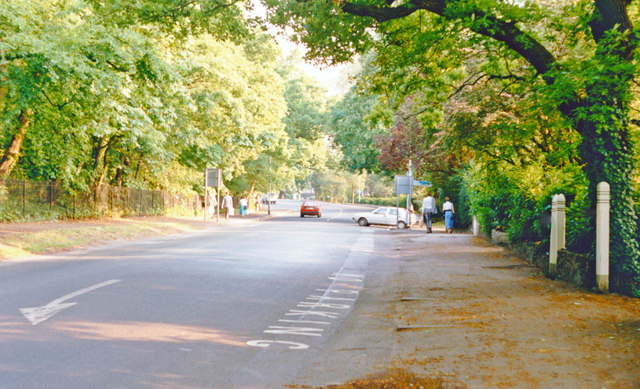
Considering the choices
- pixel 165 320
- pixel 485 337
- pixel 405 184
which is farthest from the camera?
pixel 405 184

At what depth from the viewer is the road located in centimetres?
504

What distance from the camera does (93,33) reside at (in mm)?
17203

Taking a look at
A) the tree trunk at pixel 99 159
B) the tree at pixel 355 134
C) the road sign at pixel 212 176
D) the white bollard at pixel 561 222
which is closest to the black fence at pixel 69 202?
the tree trunk at pixel 99 159

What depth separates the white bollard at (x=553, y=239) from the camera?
10.8 meters

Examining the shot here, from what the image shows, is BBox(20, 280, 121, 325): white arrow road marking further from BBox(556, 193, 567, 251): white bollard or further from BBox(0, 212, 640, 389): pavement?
BBox(556, 193, 567, 251): white bollard

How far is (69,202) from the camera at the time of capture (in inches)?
1023

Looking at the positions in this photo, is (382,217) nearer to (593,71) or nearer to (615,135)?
(615,135)

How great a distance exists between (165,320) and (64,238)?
40.0 feet

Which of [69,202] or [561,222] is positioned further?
[69,202]

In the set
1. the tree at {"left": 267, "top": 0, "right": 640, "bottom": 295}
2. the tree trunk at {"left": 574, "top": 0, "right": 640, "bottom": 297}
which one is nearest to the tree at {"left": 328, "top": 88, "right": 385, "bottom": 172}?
the tree at {"left": 267, "top": 0, "right": 640, "bottom": 295}

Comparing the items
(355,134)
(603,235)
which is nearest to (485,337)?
(603,235)

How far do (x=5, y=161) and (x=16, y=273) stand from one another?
1387 centimetres

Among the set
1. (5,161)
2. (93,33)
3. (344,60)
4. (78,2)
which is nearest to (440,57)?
(344,60)

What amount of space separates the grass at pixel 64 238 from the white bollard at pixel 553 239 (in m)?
12.2
